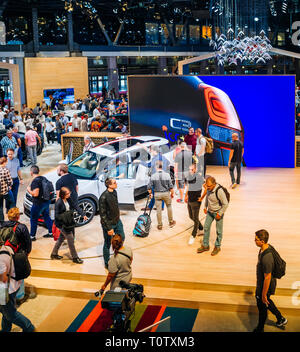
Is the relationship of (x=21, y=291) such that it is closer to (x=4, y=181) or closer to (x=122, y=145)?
(x=4, y=181)

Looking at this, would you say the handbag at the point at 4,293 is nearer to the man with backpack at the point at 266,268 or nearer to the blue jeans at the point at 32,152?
the man with backpack at the point at 266,268

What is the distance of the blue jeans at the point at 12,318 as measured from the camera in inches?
241

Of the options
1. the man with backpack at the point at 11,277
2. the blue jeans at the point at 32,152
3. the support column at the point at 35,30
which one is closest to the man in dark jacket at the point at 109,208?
the man with backpack at the point at 11,277

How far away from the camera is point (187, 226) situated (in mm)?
9570

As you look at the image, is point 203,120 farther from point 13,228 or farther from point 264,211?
point 13,228

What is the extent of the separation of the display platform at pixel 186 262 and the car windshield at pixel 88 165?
3.09ft

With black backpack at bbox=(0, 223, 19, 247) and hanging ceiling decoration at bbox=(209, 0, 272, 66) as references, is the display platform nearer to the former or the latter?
black backpack at bbox=(0, 223, 19, 247)

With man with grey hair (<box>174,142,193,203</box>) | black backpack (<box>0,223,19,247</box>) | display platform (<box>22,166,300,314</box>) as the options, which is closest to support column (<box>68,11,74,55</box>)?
man with grey hair (<box>174,142,193,203</box>)

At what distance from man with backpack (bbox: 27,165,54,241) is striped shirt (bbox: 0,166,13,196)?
0.70 meters

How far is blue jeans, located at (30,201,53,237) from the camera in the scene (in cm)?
885

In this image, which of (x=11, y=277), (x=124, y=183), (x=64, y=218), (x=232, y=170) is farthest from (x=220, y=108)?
(x=11, y=277)

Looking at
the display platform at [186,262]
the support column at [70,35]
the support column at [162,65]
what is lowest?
the display platform at [186,262]
